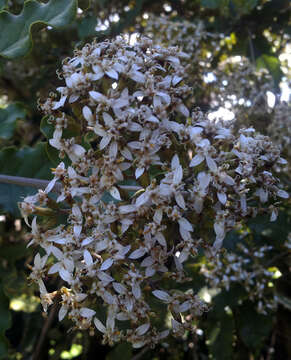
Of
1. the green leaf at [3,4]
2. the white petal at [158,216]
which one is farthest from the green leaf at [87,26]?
the white petal at [158,216]

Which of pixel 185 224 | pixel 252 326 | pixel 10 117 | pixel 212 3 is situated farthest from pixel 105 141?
pixel 252 326

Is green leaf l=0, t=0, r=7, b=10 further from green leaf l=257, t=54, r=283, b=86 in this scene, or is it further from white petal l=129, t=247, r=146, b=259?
green leaf l=257, t=54, r=283, b=86

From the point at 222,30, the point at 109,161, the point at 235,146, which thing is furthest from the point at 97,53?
the point at 222,30

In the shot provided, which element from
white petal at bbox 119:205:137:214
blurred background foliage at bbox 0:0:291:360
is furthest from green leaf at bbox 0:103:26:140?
white petal at bbox 119:205:137:214

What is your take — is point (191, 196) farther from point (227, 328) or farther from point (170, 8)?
point (170, 8)

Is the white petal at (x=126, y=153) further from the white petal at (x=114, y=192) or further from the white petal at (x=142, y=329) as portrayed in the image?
the white petal at (x=142, y=329)

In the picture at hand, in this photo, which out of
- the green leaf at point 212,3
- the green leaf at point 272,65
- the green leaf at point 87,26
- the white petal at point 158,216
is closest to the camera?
the white petal at point 158,216
